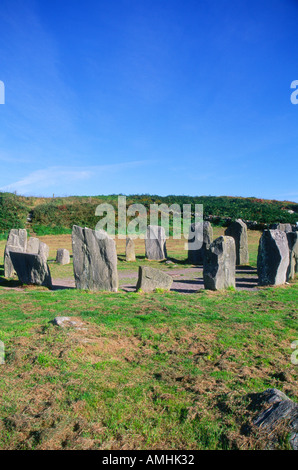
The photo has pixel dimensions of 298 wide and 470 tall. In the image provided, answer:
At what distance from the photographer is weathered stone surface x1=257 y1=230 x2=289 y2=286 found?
38.5 ft

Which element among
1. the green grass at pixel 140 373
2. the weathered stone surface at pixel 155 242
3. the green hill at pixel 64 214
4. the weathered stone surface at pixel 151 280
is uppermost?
the green hill at pixel 64 214

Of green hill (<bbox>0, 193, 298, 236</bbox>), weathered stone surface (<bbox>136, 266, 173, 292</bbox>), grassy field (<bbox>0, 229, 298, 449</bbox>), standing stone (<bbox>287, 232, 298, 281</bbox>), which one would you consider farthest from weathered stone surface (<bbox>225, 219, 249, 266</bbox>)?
green hill (<bbox>0, 193, 298, 236</bbox>)

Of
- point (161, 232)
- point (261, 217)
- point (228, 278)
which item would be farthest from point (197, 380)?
point (261, 217)

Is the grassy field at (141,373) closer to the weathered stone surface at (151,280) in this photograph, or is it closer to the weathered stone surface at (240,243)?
the weathered stone surface at (151,280)

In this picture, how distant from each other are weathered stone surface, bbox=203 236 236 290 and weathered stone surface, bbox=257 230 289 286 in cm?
159

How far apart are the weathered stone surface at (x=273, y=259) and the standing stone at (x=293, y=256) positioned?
1.09m

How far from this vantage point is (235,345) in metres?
6.05

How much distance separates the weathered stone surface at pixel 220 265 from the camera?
35.9 feet

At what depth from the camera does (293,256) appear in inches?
535

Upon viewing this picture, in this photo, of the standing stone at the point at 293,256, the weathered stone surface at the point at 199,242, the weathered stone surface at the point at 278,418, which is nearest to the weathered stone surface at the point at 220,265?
the standing stone at the point at 293,256

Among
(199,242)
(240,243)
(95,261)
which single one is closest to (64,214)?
(199,242)

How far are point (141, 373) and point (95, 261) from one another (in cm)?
615

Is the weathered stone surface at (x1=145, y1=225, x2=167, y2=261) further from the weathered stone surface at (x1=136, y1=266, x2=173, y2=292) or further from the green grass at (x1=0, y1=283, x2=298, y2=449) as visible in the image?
the green grass at (x1=0, y1=283, x2=298, y2=449)
